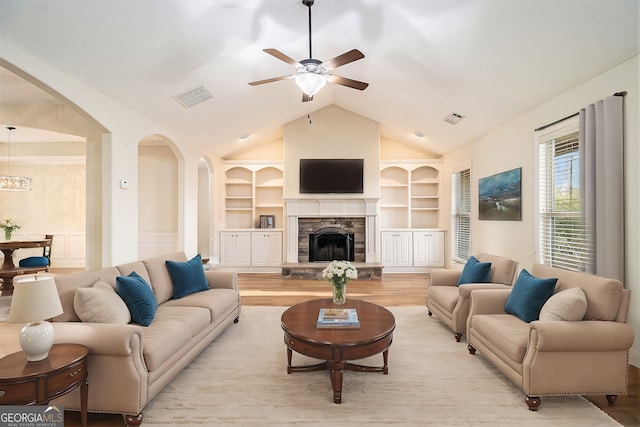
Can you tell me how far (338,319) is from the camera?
2812 millimetres

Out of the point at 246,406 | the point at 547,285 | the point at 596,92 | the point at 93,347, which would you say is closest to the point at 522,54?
the point at 596,92

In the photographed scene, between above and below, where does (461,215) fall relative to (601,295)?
above

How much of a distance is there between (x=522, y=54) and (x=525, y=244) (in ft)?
7.77

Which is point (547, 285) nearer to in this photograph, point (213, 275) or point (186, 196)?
point (213, 275)

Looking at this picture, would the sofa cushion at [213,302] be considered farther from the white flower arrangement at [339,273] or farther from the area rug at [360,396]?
the white flower arrangement at [339,273]

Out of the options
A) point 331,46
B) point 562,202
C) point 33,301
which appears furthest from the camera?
point 331,46

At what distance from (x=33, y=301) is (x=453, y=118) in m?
5.57

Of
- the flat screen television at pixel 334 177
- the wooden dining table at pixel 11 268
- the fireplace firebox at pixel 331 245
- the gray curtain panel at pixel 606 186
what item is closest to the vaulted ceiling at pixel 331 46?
the gray curtain panel at pixel 606 186

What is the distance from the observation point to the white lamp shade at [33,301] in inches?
72.7

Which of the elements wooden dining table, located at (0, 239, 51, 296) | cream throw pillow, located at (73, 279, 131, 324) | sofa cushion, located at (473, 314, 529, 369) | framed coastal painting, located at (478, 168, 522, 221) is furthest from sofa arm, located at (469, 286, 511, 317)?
wooden dining table, located at (0, 239, 51, 296)

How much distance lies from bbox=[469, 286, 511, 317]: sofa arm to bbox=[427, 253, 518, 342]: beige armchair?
1.00 ft

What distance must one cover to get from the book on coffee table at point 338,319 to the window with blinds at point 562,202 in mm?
2355

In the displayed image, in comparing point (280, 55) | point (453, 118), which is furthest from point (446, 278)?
point (280, 55)

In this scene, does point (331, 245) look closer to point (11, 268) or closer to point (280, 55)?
point (280, 55)
